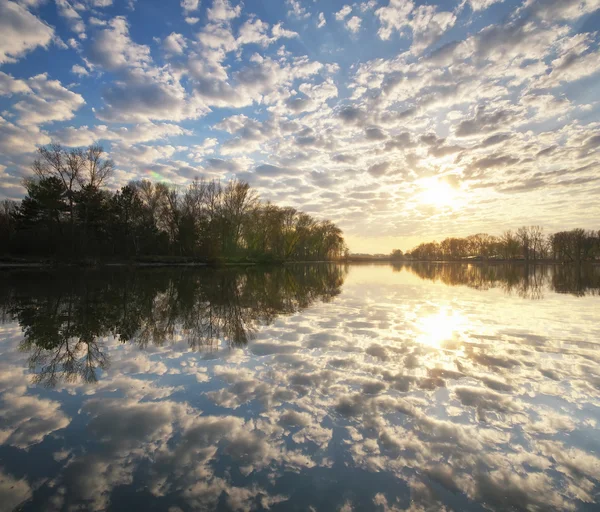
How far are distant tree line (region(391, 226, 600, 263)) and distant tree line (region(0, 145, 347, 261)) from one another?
A: 81252mm

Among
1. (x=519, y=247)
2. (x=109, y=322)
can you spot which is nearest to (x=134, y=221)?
(x=109, y=322)

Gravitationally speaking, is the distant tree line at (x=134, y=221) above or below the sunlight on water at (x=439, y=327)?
above

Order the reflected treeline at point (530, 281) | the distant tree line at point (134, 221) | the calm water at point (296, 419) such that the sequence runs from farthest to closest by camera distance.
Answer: the distant tree line at point (134, 221) → the reflected treeline at point (530, 281) → the calm water at point (296, 419)

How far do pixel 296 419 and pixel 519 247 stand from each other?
146 meters

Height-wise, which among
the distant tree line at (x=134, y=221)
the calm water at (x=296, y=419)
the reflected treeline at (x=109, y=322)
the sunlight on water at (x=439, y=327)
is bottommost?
the calm water at (x=296, y=419)

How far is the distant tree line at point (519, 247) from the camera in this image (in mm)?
90250

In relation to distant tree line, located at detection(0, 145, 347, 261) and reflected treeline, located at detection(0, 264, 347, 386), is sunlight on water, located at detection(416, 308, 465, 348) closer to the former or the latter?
reflected treeline, located at detection(0, 264, 347, 386)

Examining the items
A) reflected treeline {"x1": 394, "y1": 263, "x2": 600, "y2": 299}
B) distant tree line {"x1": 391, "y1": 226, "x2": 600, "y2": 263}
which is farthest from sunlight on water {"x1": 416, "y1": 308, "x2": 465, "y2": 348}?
distant tree line {"x1": 391, "y1": 226, "x2": 600, "y2": 263}

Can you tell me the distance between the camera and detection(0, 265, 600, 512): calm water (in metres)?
2.60

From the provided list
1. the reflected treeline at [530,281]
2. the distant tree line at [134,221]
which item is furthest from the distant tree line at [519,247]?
the distant tree line at [134,221]

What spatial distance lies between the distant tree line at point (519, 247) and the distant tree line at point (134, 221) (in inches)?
3199

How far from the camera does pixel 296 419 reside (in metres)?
3.77

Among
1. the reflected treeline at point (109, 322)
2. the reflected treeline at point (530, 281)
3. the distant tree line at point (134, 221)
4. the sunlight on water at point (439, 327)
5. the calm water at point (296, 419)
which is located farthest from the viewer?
the distant tree line at point (134, 221)

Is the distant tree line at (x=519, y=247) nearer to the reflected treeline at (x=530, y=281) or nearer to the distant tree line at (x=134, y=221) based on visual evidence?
the reflected treeline at (x=530, y=281)
